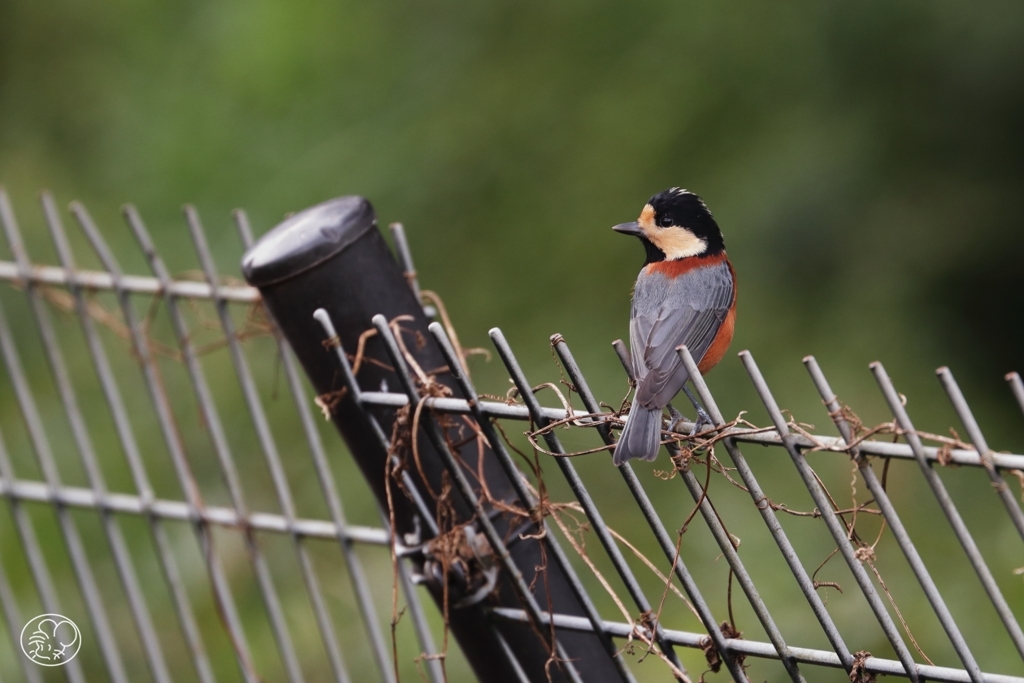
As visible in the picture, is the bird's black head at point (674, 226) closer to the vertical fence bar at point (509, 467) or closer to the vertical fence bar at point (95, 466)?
the vertical fence bar at point (509, 467)

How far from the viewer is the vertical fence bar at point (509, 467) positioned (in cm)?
163

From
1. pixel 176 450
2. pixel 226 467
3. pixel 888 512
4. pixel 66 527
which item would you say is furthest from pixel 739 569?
pixel 66 527

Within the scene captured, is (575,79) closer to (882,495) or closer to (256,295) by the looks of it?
(256,295)

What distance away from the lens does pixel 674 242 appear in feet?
9.01

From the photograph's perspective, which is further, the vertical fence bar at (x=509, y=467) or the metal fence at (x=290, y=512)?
the vertical fence bar at (x=509, y=467)

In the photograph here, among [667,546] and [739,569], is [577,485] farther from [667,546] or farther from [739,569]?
[739,569]

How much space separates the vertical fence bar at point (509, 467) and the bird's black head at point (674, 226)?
1.10 meters

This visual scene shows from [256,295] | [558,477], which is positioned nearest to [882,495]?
[256,295]

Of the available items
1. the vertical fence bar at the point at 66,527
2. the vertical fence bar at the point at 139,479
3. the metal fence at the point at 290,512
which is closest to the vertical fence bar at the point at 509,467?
the metal fence at the point at 290,512

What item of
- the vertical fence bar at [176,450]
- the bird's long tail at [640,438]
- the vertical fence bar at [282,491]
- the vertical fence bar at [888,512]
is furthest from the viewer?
the vertical fence bar at [176,450]

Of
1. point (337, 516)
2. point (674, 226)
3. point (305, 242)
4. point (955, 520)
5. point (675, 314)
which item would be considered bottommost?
point (955, 520)

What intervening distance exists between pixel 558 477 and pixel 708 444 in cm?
281

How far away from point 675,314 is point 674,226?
→ 357 mm

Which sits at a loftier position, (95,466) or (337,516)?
(95,466)
